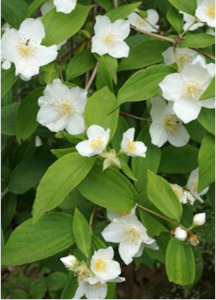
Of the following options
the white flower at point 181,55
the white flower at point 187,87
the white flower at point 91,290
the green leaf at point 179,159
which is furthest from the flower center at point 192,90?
the white flower at point 91,290

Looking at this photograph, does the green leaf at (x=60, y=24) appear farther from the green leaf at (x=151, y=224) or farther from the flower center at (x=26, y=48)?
the green leaf at (x=151, y=224)

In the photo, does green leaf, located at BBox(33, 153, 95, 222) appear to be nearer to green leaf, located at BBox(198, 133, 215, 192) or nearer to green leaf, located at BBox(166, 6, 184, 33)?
green leaf, located at BBox(198, 133, 215, 192)

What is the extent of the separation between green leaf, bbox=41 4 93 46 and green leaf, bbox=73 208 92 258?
15.8 inches

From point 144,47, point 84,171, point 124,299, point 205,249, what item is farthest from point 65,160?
point 124,299

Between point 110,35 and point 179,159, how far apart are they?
1.13 ft

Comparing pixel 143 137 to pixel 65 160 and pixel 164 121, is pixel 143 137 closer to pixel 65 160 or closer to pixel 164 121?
pixel 164 121

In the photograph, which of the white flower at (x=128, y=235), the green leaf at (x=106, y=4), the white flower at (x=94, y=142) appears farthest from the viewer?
the green leaf at (x=106, y=4)

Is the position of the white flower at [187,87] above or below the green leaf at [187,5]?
below

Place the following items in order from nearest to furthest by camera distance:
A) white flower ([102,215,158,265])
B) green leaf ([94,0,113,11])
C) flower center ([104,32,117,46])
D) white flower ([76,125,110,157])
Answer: white flower ([76,125,110,157]) → white flower ([102,215,158,265]) → flower center ([104,32,117,46]) → green leaf ([94,0,113,11])

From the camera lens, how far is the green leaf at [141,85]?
107 cm

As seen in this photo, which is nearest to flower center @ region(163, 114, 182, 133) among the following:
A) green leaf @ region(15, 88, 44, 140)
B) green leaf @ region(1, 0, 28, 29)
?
green leaf @ region(15, 88, 44, 140)

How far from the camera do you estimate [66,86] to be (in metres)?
1.21

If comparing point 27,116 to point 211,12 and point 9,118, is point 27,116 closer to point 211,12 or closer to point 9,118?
point 9,118

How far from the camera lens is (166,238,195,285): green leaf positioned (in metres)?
1.07
